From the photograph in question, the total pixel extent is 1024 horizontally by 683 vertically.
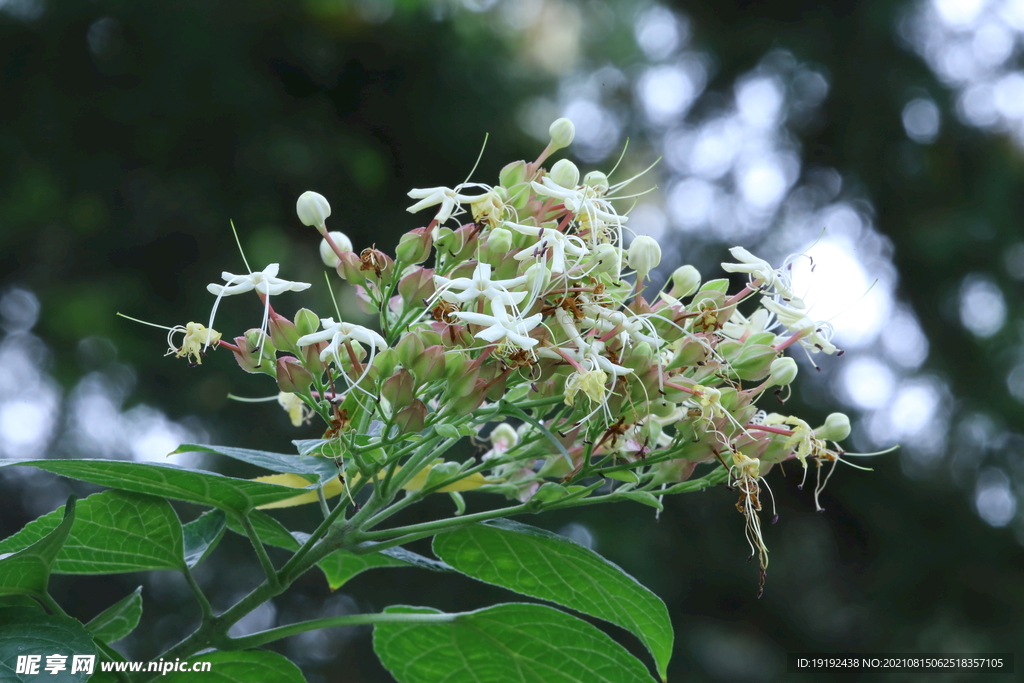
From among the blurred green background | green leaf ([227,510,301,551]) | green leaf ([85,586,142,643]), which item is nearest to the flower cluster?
green leaf ([227,510,301,551])

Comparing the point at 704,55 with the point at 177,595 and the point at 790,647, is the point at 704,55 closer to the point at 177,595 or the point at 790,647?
the point at 790,647

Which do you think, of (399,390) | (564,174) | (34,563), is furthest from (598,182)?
(34,563)

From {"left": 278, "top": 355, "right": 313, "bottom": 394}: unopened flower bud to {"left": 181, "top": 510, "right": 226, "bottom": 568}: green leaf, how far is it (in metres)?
0.17

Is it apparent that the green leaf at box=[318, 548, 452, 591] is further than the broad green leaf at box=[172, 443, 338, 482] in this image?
Yes

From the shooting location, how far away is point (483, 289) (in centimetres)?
59

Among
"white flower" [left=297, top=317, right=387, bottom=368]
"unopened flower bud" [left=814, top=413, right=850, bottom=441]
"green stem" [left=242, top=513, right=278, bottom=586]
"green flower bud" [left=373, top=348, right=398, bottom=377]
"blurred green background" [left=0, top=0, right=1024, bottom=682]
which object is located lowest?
"blurred green background" [left=0, top=0, right=1024, bottom=682]

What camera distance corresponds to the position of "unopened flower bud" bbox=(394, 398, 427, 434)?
613 millimetres

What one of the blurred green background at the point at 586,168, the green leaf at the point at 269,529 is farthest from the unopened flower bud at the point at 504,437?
the blurred green background at the point at 586,168

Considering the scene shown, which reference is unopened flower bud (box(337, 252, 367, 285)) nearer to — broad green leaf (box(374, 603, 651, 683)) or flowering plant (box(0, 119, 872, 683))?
flowering plant (box(0, 119, 872, 683))

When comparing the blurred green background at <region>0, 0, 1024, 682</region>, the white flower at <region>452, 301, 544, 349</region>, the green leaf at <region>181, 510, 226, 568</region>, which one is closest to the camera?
the white flower at <region>452, 301, 544, 349</region>

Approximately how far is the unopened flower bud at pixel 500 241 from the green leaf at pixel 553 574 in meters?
0.23

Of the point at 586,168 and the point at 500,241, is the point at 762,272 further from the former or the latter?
the point at 586,168

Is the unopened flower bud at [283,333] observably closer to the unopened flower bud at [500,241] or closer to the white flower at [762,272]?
the unopened flower bud at [500,241]

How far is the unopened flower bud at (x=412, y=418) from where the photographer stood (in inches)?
24.1
